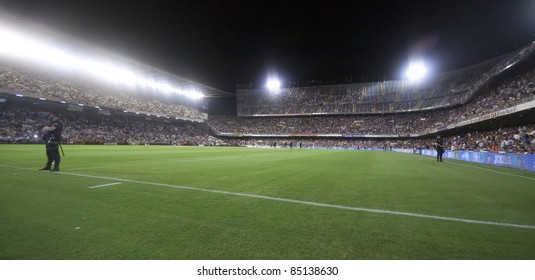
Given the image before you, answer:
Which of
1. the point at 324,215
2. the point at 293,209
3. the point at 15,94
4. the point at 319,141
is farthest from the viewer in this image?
the point at 319,141

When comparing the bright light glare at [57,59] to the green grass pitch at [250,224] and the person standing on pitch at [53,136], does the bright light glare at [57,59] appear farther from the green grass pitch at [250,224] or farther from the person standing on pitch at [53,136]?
the green grass pitch at [250,224]

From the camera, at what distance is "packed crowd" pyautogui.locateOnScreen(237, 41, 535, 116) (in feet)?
192

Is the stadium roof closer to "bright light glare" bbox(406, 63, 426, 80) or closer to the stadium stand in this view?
the stadium stand

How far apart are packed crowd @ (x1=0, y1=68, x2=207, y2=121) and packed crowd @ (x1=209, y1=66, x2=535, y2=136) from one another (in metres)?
19.3

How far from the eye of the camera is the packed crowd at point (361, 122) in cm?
4333

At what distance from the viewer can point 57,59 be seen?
49188 millimetres

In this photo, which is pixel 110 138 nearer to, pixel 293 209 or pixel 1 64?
pixel 1 64

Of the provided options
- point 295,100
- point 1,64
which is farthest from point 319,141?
point 1,64

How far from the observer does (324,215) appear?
4.51m

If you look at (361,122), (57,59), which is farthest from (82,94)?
(361,122)

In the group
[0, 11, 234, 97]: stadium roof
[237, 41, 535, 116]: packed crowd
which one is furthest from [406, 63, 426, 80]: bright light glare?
[0, 11, 234, 97]: stadium roof

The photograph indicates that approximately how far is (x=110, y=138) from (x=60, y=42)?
17148mm

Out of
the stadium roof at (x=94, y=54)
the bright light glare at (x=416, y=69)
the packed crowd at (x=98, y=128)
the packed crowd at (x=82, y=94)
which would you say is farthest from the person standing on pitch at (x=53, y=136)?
the bright light glare at (x=416, y=69)

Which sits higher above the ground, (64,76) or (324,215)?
(64,76)
